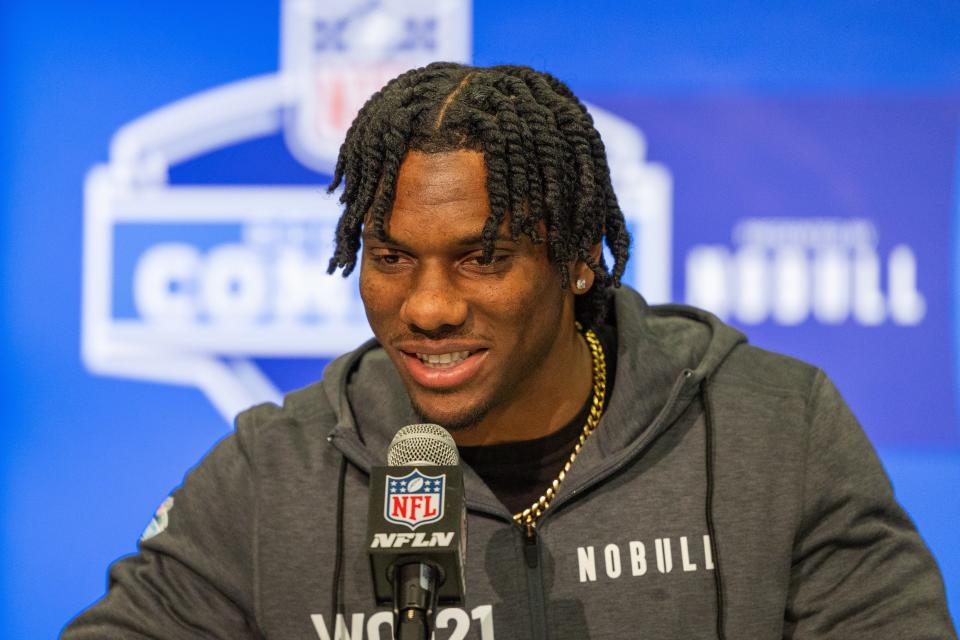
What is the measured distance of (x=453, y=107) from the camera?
1546mm

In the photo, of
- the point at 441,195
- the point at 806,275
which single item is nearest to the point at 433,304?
the point at 441,195

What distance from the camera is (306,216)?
271 centimetres

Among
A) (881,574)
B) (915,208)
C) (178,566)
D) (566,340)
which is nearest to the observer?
(881,574)

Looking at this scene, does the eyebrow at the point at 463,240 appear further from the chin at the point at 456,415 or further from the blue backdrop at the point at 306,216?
the blue backdrop at the point at 306,216

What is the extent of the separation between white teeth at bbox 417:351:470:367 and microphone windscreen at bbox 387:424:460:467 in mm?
351

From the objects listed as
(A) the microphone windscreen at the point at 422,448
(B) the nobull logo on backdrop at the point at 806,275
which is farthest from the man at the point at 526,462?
(B) the nobull logo on backdrop at the point at 806,275

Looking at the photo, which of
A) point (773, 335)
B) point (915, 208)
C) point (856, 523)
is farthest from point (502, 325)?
point (915, 208)

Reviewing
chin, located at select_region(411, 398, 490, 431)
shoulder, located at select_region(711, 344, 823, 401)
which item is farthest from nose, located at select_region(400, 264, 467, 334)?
shoulder, located at select_region(711, 344, 823, 401)

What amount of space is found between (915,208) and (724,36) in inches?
25.1

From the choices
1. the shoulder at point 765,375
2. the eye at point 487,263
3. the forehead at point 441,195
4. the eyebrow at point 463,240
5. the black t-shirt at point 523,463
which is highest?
the forehead at point 441,195

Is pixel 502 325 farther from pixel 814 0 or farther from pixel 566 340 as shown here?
pixel 814 0

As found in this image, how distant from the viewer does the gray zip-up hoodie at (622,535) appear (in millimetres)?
1565

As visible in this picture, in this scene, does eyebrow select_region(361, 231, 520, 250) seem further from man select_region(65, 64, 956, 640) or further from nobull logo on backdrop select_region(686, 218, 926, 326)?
nobull logo on backdrop select_region(686, 218, 926, 326)

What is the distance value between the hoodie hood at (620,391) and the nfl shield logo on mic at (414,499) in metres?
0.56
